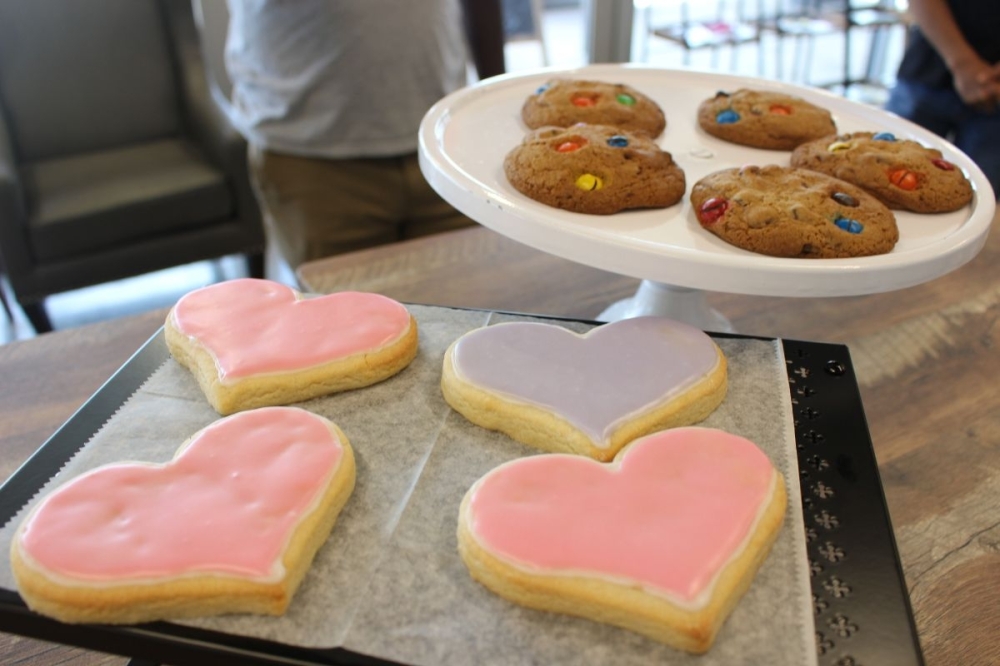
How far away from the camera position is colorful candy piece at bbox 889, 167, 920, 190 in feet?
2.81

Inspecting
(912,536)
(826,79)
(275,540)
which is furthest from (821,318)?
(826,79)

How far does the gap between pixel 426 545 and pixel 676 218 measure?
468 mm

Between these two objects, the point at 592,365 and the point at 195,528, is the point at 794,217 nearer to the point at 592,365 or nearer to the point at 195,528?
the point at 592,365

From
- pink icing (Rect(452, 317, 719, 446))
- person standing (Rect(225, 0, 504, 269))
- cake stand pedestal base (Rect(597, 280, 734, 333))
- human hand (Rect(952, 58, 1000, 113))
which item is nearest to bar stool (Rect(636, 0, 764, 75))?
human hand (Rect(952, 58, 1000, 113))

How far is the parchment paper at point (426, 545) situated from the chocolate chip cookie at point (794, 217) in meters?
0.11

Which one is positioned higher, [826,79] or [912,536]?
[912,536]

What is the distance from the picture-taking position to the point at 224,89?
3012mm

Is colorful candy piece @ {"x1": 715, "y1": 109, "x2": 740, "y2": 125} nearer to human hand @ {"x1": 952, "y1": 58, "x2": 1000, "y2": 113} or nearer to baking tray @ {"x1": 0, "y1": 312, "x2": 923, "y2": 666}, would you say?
baking tray @ {"x1": 0, "y1": 312, "x2": 923, "y2": 666}

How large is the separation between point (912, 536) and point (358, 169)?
3.50ft

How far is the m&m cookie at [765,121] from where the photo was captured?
1012mm

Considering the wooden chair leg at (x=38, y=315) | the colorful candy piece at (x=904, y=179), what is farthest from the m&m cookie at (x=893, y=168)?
the wooden chair leg at (x=38, y=315)

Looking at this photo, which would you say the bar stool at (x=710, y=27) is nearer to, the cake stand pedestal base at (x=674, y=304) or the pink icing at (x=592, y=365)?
the cake stand pedestal base at (x=674, y=304)

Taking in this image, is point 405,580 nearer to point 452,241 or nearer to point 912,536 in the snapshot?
point 912,536

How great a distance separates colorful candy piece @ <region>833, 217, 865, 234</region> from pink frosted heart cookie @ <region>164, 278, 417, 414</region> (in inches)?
17.2
